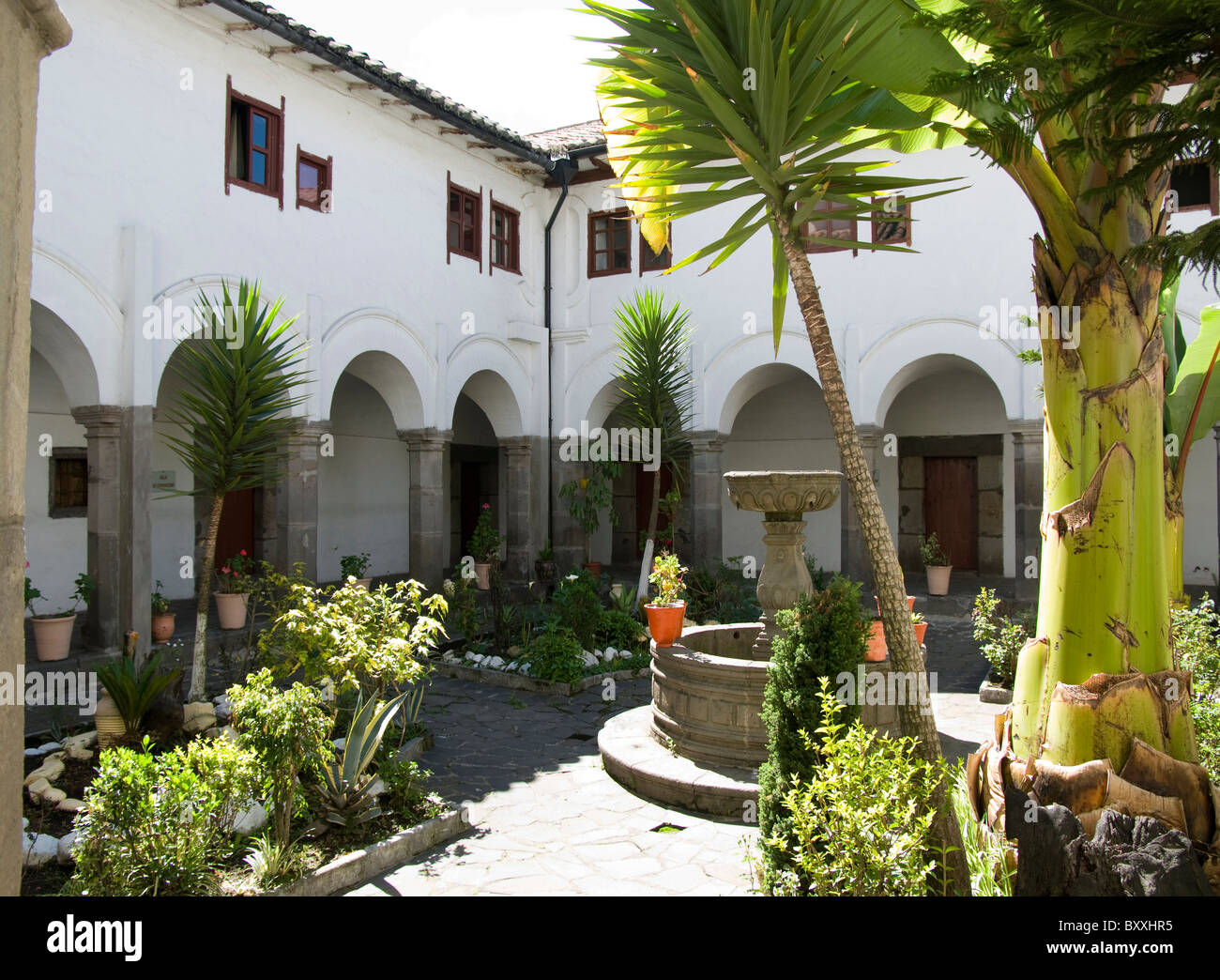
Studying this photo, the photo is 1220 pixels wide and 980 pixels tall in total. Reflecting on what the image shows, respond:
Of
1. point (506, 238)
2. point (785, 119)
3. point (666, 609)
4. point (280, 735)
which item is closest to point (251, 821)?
point (280, 735)

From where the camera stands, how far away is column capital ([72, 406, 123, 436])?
923 cm

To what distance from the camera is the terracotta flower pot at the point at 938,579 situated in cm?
1343

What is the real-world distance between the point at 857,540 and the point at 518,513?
5552 millimetres

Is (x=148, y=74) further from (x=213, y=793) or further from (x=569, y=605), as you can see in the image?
(x=213, y=793)

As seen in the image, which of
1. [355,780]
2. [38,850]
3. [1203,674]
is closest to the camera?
[38,850]

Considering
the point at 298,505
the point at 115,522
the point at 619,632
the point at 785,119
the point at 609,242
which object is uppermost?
the point at 609,242

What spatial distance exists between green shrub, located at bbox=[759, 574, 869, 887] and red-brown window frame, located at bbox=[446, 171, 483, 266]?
35.7ft

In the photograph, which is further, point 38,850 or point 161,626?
point 161,626

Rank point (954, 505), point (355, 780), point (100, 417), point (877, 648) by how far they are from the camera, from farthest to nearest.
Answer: point (954, 505) < point (100, 417) < point (877, 648) < point (355, 780)

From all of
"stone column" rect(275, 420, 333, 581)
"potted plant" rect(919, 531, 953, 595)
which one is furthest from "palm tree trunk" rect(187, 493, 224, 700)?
"potted plant" rect(919, 531, 953, 595)

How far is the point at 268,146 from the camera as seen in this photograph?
11.1m

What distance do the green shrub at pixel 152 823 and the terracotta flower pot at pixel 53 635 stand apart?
554 centimetres

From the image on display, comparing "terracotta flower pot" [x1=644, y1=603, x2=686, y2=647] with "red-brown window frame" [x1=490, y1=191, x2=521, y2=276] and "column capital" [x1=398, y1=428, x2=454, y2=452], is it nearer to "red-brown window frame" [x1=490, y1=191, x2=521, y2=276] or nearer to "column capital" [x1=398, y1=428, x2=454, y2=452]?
"column capital" [x1=398, y1=428, x2=454, y2=452]

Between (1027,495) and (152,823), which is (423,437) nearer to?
(1027,495)
